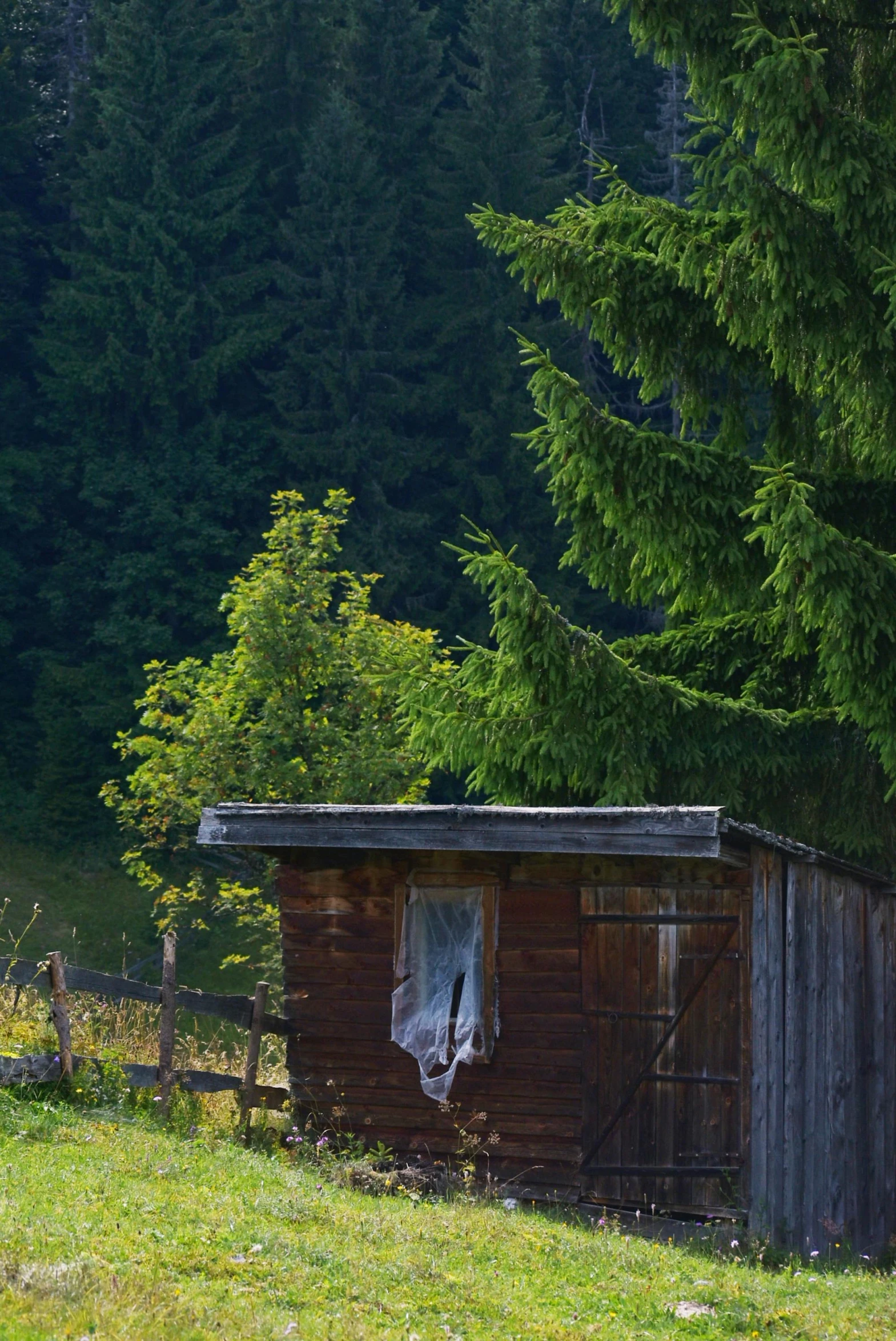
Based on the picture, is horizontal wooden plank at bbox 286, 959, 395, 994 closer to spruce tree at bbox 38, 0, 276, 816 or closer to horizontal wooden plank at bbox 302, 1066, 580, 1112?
horizontal wooden plank at bbox 302, 1066, 580, 1112

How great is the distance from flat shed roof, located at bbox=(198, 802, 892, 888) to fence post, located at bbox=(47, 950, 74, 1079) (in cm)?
154

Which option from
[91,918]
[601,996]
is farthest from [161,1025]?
[91,918]

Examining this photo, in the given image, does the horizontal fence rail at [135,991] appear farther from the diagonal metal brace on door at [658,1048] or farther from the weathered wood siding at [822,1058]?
the weathered wood siding at [822,1058]

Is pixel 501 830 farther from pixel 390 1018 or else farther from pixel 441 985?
pixel 390 1018

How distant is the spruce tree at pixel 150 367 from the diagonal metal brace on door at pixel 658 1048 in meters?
30.7

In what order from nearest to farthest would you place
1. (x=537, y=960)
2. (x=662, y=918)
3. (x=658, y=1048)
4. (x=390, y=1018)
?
(x=658, y=1048)
(x=662, y=918)
(x=537, y=960)
(x=390, y=1018)

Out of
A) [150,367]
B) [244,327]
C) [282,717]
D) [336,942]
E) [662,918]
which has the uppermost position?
[244,327]

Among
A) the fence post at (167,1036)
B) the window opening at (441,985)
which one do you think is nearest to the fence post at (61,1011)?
the fence post at (167,1036)

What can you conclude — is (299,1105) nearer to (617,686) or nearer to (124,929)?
(617,686)

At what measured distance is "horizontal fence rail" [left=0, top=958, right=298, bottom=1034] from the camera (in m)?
12.8

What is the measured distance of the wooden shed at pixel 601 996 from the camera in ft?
→ 38.1

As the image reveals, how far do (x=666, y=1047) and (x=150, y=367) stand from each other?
36067 mm

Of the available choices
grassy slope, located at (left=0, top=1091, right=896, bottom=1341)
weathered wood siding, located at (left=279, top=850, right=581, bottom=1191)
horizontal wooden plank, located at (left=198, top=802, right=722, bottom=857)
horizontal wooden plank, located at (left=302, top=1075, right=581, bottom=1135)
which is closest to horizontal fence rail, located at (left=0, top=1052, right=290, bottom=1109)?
weathered wood siding, located at (left=279, top=850, right=581, bottom=1191)

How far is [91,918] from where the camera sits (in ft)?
117
